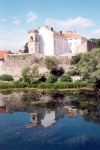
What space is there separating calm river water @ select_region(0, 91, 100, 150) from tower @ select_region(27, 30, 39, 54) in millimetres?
19258

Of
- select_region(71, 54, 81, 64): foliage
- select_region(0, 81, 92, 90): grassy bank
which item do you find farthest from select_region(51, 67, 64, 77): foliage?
select_region(0, 81, 92, 90): grassy bank

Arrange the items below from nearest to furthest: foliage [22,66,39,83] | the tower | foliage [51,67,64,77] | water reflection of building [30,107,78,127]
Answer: water reflection of building [30,107,78,127] < foliage [22,66,39,83] < foliage [51,67,64,77] < the tower

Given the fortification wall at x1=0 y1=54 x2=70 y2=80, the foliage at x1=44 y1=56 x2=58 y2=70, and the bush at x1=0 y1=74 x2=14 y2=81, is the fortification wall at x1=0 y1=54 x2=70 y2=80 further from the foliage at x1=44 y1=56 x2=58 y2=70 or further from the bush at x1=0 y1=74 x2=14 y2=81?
the bush at x1=0 y1=74 x2=14 y2=81

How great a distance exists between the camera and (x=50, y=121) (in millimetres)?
25453

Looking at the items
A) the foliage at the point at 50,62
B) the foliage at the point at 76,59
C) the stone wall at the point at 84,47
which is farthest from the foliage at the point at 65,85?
the stone wall at the point at 84,47

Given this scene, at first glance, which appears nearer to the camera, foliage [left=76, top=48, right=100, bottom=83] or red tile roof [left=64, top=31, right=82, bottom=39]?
foliage [left=76, top=48, right=100, bottom=83]

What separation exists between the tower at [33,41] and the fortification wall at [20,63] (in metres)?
4.65

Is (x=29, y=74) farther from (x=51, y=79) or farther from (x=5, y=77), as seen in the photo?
(x=5, y=77)

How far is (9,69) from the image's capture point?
53.2 metres

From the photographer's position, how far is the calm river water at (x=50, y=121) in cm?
1938

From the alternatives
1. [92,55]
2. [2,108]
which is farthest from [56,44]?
[2,108]

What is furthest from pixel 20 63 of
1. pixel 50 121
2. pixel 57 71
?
pixel 50 121

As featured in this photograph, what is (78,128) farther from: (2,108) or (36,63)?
(36,63)

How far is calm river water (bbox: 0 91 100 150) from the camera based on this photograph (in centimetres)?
1938
